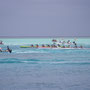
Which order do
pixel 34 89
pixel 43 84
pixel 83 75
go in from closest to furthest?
pixel 34 89 < pixel 43 84 < pixel 83 75

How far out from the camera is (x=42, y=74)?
17.2 metres

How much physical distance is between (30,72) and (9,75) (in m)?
1.55

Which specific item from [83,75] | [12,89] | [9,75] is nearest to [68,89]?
[12,89]

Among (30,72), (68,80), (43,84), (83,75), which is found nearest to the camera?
(43,84)

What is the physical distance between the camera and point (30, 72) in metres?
17.9

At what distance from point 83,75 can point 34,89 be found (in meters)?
4.29

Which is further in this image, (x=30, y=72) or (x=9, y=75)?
(x=30, y=72)

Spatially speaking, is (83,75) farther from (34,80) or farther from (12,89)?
(12,89)

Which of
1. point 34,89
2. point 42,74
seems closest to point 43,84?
point 34,89

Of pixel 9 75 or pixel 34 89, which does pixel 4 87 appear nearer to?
pixel 34 89

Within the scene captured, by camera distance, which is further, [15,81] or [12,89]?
[15,81]

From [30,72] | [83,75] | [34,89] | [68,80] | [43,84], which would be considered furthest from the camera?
[30,72]

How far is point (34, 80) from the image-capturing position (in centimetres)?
1515

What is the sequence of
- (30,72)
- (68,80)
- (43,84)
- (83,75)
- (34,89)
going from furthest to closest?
(30,72), (83,75), (68,80), (43,84), (34,89)
